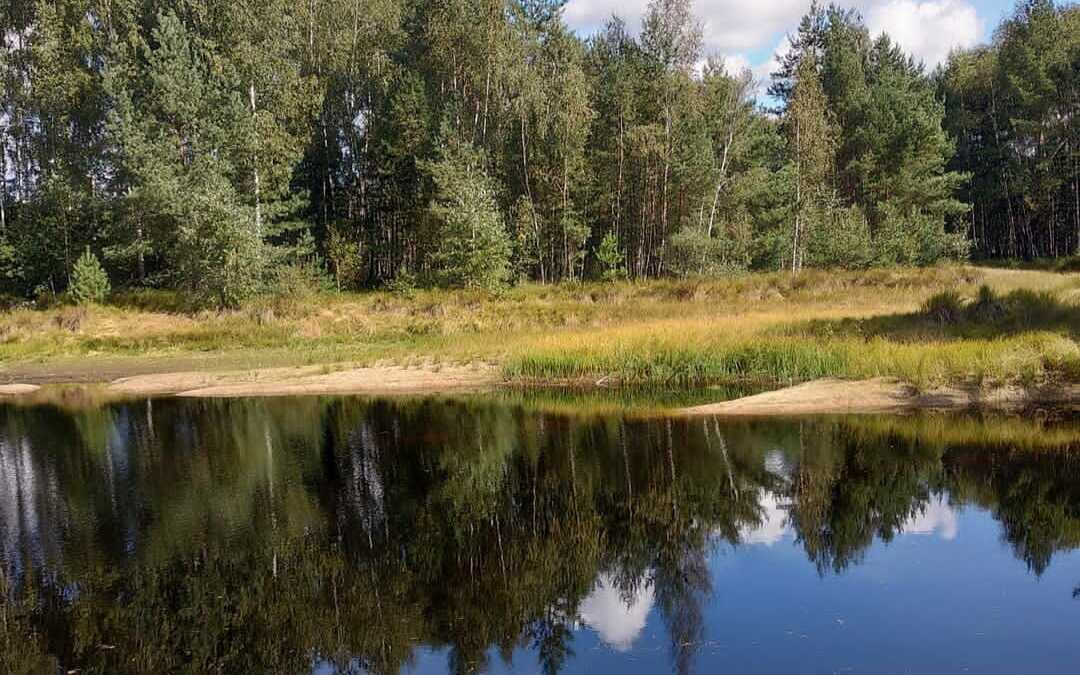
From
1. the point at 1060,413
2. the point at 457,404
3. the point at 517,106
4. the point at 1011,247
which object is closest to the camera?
the point at 1060,413

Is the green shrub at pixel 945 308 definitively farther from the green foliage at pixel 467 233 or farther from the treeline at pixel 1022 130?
the treeline at pixel 1022 130

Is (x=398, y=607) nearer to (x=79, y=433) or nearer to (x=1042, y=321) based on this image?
(x=79, y=433)

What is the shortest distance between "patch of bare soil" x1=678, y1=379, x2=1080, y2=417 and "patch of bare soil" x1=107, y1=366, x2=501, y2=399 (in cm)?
923

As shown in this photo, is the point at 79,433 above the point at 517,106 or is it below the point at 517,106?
below

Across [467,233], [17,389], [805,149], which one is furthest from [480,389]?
[805,149]

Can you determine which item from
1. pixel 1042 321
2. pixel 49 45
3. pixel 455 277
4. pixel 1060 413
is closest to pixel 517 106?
pixel 455 277

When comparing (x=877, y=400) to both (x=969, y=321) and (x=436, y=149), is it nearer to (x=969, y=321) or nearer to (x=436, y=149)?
(x=969, y=321)

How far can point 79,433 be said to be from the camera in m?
22.0

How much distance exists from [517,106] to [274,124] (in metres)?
14.3

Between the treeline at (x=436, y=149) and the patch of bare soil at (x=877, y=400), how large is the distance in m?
26.6

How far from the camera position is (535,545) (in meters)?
12.2

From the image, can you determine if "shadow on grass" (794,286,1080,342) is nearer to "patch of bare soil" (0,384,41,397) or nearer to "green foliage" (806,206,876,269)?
"green foliage" (806,206,876,269)

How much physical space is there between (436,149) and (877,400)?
35.1 meters

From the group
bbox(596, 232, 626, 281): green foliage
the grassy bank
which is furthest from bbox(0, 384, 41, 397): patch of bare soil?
bbox(596, 232, 626, 281): green foliage
